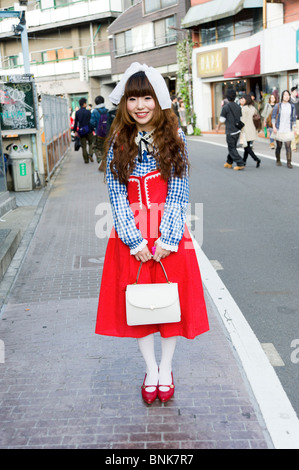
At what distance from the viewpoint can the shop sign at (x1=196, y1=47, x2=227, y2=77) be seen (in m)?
29.0

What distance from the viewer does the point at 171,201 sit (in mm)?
3125

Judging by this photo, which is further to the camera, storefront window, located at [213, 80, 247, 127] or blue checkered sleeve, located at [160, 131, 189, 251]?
storefront window, located at [213, 80, 247, 127]

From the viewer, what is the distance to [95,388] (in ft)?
11.6

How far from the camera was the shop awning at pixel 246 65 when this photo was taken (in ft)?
82.0

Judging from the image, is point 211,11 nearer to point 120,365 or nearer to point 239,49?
point 239,49

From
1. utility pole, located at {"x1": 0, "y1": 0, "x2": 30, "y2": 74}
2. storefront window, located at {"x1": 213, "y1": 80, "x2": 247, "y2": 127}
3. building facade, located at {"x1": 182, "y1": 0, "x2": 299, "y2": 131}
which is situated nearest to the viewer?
utility pole, located at {"x1": 0, "y1": 0, "x2": 30, "y2": 74}

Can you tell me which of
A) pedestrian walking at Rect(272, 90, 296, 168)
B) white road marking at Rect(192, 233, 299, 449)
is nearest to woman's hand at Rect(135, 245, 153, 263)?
white road marking at Rect(192, 233, 299, 449)

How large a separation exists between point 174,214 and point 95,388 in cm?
124

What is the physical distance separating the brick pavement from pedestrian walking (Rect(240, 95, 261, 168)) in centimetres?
910

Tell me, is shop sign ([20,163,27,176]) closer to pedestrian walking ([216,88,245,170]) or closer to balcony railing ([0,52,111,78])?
pedestrian walking ([216,88,245,170])

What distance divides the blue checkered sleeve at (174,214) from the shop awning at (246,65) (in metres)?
23.4

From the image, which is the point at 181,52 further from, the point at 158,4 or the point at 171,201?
the point at 171,201

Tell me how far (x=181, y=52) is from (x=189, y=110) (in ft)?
12.9

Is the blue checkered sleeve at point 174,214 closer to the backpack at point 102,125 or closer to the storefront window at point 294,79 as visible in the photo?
the backpack at point 102,125
